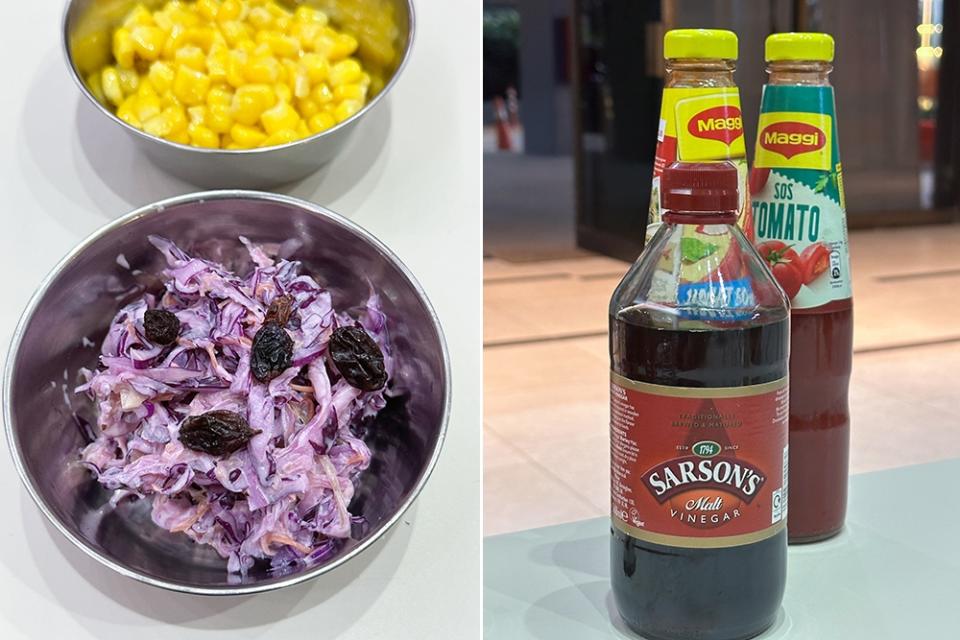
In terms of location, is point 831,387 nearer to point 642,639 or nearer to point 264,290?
point 642,639

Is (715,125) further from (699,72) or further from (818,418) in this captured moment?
(818,418)

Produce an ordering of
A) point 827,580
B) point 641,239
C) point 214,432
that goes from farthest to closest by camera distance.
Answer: point 641,239
point 827,580
point 214,432

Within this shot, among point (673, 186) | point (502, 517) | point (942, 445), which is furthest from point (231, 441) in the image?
point (942, 445)

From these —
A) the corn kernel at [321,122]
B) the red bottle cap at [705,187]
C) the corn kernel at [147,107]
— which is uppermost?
the corn kernel at [147,107]

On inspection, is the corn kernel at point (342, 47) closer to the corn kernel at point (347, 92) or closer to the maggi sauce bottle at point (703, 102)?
the corn kernel at point (347, 92)

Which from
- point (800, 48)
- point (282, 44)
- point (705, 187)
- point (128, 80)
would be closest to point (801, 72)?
point (800, 48)

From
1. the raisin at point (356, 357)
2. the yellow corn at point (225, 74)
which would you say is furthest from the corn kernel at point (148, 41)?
the raisin at point (356, 357)
